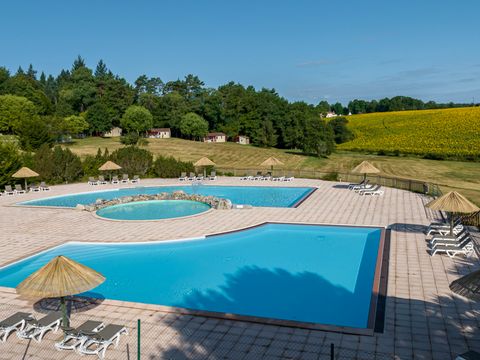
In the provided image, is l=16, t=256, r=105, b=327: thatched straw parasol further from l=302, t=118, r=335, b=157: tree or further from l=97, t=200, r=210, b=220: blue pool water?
l=302, t=118, r=335, b=157: tree

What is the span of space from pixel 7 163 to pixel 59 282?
2417 cm

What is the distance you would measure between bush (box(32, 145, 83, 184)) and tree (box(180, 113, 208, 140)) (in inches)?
1577

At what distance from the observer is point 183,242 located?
51.0ft

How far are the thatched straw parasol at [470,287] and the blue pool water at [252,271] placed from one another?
255cm

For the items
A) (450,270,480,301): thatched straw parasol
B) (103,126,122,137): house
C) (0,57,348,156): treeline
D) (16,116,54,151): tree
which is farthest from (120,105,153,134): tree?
(450,270,480,301): thatched straw parasol

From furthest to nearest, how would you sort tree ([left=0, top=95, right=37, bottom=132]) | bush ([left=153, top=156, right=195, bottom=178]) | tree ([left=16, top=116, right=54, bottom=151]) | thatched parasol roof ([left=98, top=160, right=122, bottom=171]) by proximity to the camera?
tree ([left=0, top=95, right=37, bottom=132]) < tree ([left=16, top=116, right=54, bottom=151]) < bush ([left=153, top=156, right=195, bottom=178]) < thatched parasol roof ([left=98, top=160, right=122, bottom=171])

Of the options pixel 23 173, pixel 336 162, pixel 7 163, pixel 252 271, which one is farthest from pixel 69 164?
pixel 336 162

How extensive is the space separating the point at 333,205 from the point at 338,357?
14.8 meters

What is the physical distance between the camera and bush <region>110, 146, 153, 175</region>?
33.4 metres

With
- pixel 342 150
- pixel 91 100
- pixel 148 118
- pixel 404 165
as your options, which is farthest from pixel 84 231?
pixel 91 100

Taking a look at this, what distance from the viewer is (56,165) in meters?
31.0

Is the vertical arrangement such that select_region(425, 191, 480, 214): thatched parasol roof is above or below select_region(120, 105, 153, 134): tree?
below

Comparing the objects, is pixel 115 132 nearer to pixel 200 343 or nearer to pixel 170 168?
pixel 170 168

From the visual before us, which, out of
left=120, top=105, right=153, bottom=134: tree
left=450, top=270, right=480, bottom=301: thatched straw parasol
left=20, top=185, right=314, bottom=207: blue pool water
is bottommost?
left=20, top=185, right=314, bottom=207: blue pool water
